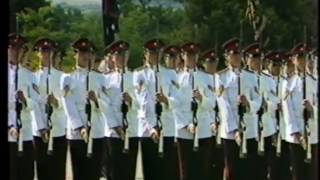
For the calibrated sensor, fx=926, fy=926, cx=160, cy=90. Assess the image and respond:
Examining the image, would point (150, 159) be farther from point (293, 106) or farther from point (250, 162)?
point (293, 106)

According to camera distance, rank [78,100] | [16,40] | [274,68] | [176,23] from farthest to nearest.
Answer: [274,68] < [176,23] < [78,100] < [16,40]

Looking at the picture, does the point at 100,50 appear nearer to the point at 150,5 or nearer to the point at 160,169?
the point at 150,5

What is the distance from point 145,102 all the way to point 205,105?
405 mm

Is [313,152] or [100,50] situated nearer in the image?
[100,50]

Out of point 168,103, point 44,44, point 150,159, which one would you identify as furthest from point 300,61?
point 44,44

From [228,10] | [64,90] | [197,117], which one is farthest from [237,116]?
[64,90]

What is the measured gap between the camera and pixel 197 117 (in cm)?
615

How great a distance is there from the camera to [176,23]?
610 centimetres

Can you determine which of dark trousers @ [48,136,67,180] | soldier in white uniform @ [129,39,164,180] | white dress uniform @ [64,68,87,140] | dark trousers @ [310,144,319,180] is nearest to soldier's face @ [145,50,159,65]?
soldier in white uniform @ [129,39,164,180]

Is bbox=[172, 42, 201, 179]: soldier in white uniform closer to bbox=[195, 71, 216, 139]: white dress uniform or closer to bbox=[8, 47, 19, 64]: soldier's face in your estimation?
bbox=[195, 71, 216, 139]: white dress uniform

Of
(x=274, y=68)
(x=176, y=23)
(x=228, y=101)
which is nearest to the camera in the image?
(x=176, y=23)

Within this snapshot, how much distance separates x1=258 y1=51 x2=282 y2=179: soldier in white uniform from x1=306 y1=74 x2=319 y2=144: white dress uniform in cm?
22

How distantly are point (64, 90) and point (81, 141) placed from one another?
0.35m

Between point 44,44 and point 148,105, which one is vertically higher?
point 44,44
